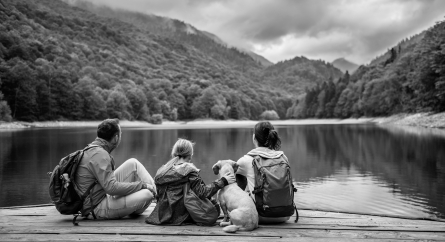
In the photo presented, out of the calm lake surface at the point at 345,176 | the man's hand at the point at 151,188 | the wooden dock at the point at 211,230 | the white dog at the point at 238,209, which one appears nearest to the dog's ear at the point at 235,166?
the white dog at the point at 238,209

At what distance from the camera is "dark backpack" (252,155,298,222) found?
16.1 feet

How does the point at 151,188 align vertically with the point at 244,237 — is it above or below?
above

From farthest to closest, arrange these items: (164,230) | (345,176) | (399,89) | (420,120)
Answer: (399,89)
(420,120)
(345,176)
(164,230)

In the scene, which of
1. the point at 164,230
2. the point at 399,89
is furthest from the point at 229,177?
the point at 399,89

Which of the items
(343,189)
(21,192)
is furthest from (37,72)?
(343,189)

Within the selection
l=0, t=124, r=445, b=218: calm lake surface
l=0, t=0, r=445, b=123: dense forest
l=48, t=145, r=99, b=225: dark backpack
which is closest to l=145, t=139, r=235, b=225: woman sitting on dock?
l=48, t=145, r=99, b=225: dark backpack

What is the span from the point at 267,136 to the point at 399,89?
8599 centimetres

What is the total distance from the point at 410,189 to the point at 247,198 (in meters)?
11.0

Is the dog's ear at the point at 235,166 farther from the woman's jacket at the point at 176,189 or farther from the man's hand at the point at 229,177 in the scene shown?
the woman's jacket at the point at 176,189

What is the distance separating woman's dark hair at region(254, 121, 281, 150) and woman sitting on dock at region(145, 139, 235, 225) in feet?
→ 2.49

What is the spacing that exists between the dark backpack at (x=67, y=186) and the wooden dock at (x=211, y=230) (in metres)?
0.31

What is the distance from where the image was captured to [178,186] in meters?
5.06

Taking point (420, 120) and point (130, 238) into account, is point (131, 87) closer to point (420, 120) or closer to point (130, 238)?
point (420, 120)

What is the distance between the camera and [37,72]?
80.4 metres
